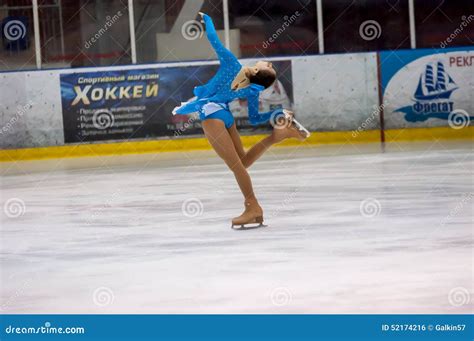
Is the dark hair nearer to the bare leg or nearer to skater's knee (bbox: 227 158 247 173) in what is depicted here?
the bare leg

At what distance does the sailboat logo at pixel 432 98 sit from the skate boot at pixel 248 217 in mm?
7512

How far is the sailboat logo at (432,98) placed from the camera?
14883 millimetres

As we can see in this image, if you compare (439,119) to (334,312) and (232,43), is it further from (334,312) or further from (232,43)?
(334,312)

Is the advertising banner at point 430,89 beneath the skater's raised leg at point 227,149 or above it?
above

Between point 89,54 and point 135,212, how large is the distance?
23.6 ft

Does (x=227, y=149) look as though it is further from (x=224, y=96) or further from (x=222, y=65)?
(x=222, y=65)

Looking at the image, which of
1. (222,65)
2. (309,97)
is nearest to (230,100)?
(222,65)

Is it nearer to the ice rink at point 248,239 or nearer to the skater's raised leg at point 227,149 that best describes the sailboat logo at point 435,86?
the ice rink at point 248,239

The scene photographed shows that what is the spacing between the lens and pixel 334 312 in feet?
16.3

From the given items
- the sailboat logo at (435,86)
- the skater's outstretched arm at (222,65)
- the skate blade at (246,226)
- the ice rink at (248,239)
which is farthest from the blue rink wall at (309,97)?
the skater's outstretched arm at (222,65)

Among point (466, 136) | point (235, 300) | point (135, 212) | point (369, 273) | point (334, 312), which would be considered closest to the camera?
point (334, 312)

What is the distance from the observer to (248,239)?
732 cm

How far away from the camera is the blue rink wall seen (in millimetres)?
14820
